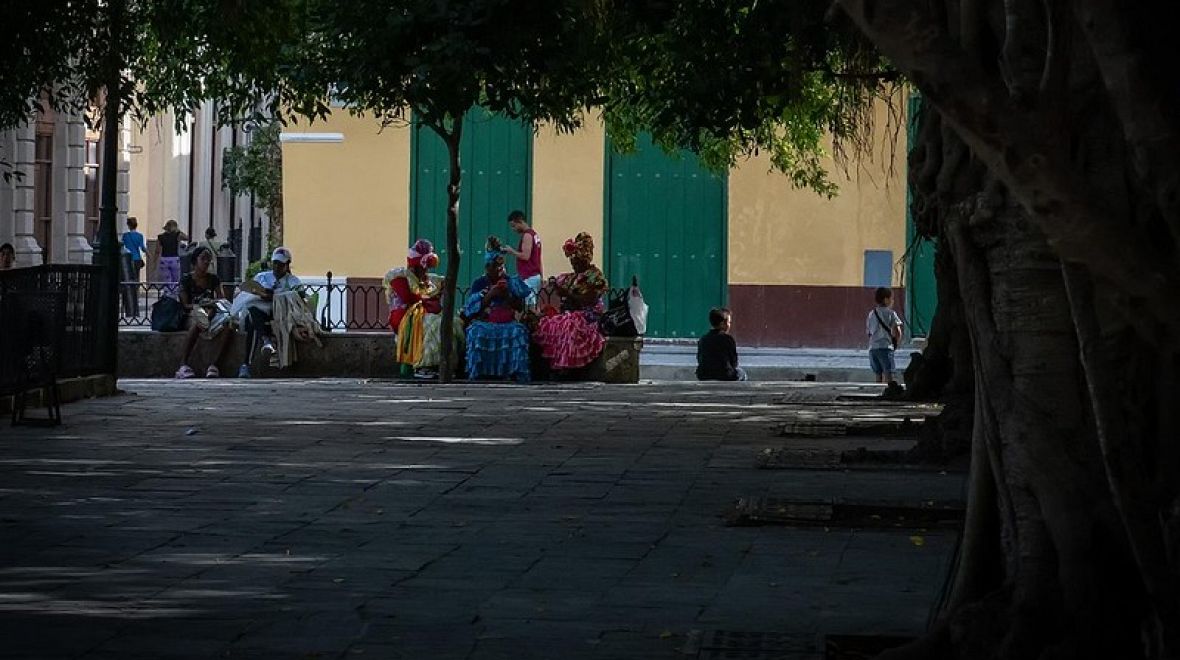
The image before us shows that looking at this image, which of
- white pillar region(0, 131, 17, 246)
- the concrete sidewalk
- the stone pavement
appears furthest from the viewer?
white pillar region(0, 131, 17, 246)

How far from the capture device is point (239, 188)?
4438cm

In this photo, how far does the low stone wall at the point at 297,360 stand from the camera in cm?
2316

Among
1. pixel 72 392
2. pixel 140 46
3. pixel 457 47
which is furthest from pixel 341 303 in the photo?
pixel 457 47

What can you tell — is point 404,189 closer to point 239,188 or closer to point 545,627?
point 239,188

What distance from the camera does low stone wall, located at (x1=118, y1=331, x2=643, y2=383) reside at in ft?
76.0

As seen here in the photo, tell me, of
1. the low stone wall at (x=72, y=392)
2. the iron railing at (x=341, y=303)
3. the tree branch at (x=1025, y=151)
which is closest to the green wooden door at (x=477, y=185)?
the iron railing at (x=341, y=303)

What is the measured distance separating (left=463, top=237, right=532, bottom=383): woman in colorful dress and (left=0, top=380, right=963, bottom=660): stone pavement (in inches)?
234

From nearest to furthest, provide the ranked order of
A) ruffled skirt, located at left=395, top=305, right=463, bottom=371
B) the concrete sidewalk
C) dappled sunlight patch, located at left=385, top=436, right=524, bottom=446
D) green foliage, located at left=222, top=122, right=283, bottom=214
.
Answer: dappled sunlight patch, located at left=385, top=436, right=524, bottom=446 < ruffled skirt, located at left=395, top=305, right=463, bottom=371 < the concrete sidewalk < green foliage, located at left=222, top=122, right=283, bottom=214

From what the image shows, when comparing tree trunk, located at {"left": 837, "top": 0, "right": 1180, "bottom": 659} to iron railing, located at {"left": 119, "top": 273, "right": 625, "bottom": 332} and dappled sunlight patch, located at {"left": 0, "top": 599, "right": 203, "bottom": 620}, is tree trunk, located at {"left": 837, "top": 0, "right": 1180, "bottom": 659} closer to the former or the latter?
dappled sunlight patch, located at {"left": 0, "top": 599, "right": 203, "bottom": 620}

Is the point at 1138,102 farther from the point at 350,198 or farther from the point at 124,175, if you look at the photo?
the point at 124,175

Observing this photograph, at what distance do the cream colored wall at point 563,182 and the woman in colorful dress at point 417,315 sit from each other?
5.01 m

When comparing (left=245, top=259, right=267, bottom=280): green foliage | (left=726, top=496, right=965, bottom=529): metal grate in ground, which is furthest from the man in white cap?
(left=726, top=496, right=965, bottom=529): metal grate in ground

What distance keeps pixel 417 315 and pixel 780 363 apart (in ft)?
18.4

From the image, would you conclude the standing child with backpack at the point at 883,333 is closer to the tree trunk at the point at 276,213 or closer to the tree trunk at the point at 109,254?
the tree trunk at the point at 109,254
